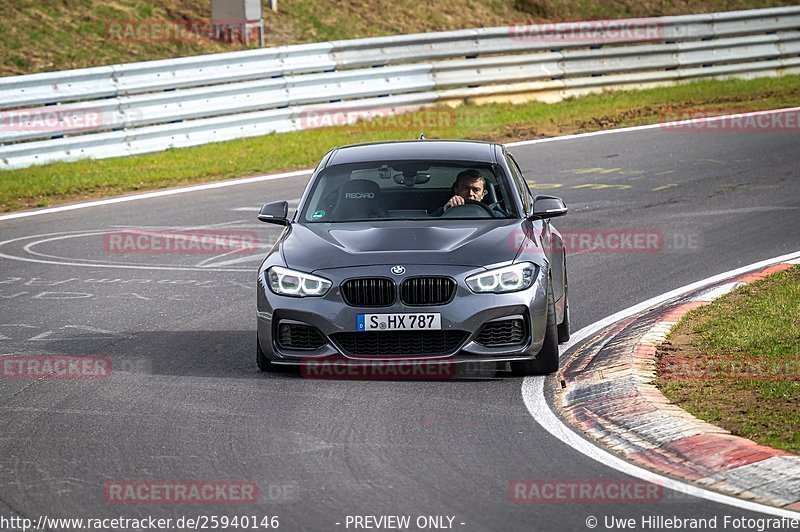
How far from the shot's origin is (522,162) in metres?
19.5

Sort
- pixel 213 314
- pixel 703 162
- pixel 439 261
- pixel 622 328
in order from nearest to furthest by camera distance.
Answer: pixel 439 261 → pixel 622 328 → pixel 213 314 → pixel 703 162

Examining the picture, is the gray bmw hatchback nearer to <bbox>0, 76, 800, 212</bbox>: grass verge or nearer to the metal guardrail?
<bbox>0, 76, 800, 212</bbox>: grass verge

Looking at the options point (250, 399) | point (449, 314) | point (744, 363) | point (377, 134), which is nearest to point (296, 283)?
point (250, 399)

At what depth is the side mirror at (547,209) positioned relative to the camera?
9.62m

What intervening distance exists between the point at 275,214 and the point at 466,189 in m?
1.41

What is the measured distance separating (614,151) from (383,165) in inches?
414

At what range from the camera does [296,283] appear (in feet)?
29.4

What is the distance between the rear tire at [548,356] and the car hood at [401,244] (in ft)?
1.46

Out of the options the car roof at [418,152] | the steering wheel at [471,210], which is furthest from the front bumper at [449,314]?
the car roof at [418,152]

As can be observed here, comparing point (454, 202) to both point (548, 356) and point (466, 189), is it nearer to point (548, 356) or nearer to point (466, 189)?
point (466, 189)

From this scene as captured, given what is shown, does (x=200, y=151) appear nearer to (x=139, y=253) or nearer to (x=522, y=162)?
(x=522, y=162)

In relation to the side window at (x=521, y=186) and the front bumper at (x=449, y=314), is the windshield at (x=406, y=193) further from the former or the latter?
the front bumper at (x=449, y=314)

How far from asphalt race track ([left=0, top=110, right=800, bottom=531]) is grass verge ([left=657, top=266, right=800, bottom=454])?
35.1 inches

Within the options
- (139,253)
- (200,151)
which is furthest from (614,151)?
Answer: (139,253)
